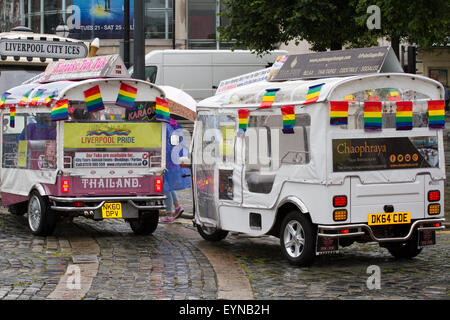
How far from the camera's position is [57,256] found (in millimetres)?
11273

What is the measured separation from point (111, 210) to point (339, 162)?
3.89m

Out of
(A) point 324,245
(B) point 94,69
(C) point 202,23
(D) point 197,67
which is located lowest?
(A) point 324,245

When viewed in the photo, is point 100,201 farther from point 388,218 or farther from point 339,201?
point 388,218

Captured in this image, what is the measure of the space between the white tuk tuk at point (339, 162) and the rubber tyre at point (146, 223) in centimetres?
216

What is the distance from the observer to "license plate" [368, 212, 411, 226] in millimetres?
10180

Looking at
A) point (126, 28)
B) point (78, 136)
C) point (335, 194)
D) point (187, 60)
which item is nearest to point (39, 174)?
point (78, 136)

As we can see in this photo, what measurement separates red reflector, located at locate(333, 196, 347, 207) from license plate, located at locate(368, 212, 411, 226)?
0.37 metres

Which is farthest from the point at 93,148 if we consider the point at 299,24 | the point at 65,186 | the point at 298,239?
the point at 299,24

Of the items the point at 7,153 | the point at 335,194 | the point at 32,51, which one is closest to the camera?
the point at 335,194

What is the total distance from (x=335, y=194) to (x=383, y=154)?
80 cm

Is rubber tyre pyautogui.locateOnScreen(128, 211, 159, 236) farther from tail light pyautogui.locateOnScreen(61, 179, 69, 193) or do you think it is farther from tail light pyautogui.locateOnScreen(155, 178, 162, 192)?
tail light pyautogui.locateOnScreen(61, 179, 69, 193)

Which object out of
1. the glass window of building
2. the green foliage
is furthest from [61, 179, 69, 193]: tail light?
the glass window of building

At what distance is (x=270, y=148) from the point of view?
10914mm
